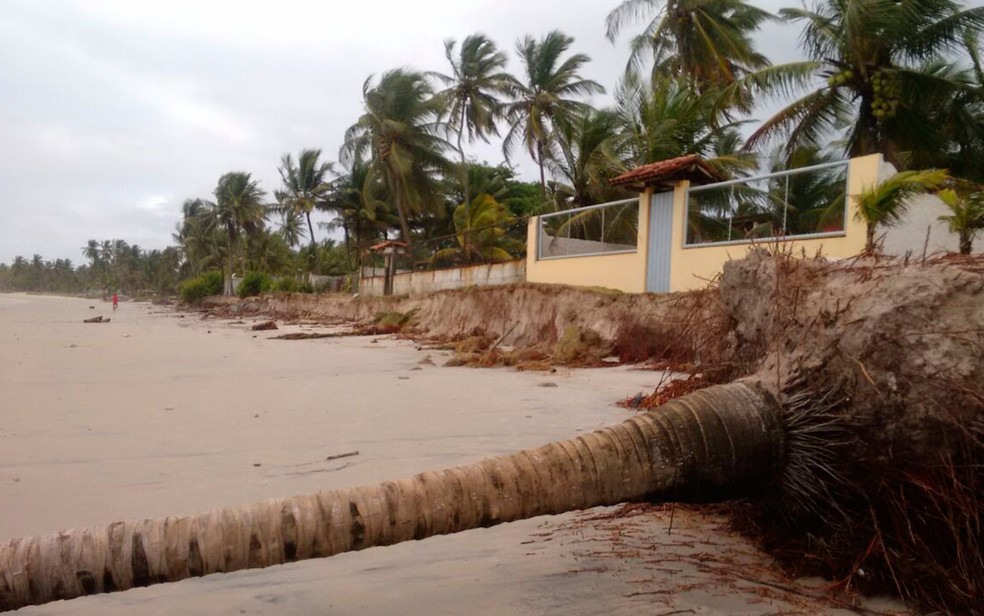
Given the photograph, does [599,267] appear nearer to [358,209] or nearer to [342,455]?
[342,455]

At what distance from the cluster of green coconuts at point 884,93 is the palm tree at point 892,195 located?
22.8 feet

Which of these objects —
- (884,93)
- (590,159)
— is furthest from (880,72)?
→ (590,159)

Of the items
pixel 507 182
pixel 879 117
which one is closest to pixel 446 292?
pixel 879 117

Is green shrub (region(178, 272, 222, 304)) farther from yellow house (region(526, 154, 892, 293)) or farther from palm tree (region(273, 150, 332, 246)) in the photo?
yellow house (region(526, 154, 892, 293))

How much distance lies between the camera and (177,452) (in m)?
5.20

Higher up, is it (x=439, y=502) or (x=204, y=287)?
(x=204, y=287)

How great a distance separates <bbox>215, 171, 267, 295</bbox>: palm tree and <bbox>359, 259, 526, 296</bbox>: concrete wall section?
96.3ft

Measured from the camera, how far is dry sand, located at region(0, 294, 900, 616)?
2629 mm

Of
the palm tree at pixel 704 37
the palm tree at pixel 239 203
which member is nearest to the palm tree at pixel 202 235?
the palm tree at pixel 239 203

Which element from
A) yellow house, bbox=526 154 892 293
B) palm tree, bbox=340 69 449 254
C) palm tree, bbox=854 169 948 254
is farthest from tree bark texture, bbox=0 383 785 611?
palm tree, bbox=340 69 449 254

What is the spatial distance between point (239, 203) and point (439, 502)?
5491cm

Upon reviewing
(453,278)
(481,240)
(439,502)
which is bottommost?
(439,502)

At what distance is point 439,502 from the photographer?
2.30 m

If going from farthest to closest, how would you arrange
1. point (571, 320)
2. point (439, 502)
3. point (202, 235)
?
1. point (202, 235)
2. point (571, 320)
3. point (439, 502)
